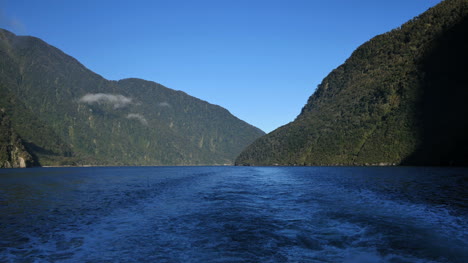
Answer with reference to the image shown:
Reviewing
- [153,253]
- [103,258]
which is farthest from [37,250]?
[153,253]

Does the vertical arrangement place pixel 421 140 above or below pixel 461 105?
below

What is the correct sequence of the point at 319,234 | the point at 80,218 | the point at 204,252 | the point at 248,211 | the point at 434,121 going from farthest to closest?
1. the point at 434,121
2. the point at 248,211
3. the point at 80,218
4. the point at 319,234
5. the point at 204,252

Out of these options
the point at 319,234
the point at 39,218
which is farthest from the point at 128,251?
the point at 39,218

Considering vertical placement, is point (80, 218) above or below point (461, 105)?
below

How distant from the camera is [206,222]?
25391 millimetres

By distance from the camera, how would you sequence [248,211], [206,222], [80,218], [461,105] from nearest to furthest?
1. [206,222]
2. [80,218]
3. [248,211]
4. [461,105]

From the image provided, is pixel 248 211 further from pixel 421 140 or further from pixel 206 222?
pixel 421 140

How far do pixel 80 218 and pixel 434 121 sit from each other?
668 feet

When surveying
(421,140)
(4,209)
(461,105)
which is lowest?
(4,209)

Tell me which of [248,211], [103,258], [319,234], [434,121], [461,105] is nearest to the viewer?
[103,258]

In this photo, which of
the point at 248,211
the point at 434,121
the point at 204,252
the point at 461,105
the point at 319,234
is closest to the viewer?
the point at 204,252

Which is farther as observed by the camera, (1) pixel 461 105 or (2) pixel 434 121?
(2) pixel 434 121

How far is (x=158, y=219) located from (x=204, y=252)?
10671mm

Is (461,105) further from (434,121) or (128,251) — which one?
(128,251)
